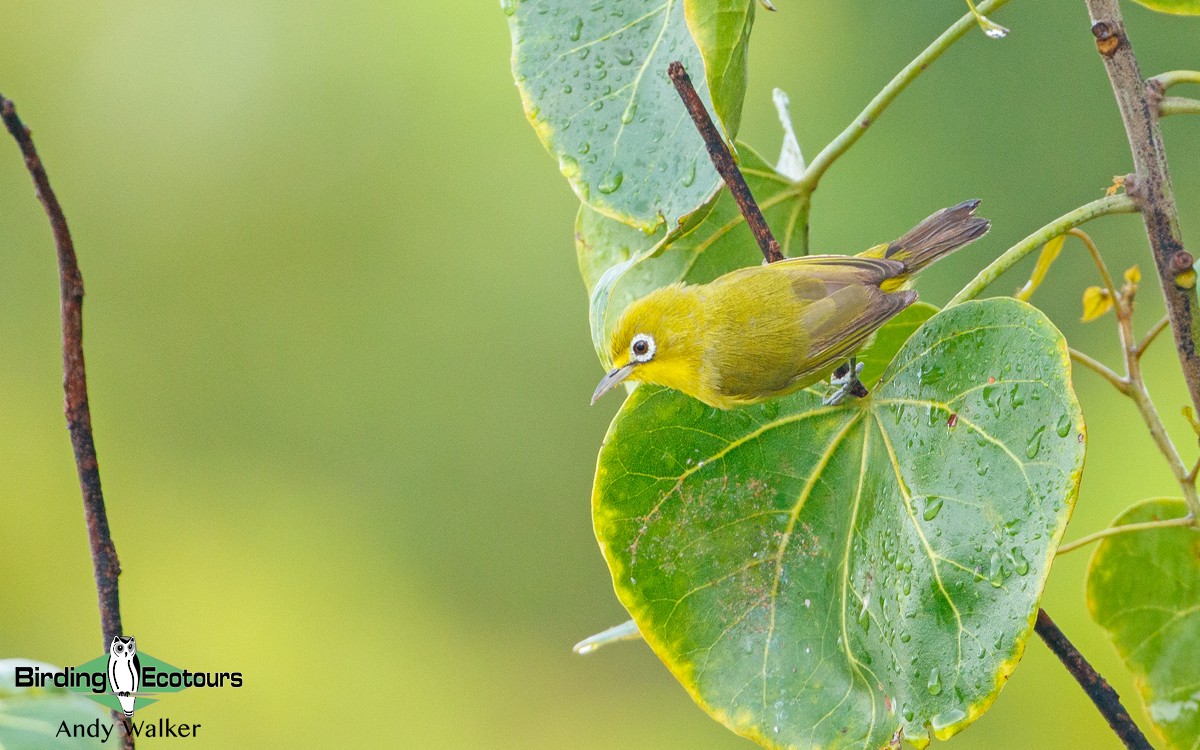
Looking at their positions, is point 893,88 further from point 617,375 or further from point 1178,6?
point 617,375

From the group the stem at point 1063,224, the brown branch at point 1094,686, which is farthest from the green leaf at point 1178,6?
the brown branch at point 1094,686

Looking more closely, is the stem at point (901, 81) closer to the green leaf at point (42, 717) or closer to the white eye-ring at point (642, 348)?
the white eye-ring at point (642, 348)

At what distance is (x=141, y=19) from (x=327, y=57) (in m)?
1.04

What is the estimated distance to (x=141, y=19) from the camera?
5.21 m

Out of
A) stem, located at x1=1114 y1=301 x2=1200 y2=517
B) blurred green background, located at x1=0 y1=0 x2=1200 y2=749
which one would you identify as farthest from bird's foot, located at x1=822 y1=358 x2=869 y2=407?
blurred green background, located at x1=0 y1=0 x2=1200 y2=749

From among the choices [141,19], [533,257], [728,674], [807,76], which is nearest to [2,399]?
[141,19]

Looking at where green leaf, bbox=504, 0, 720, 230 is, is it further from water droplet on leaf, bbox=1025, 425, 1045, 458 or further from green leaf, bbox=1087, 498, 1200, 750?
green leaf, bbox=1087, 498, 1200, 750

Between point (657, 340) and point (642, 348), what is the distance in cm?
2

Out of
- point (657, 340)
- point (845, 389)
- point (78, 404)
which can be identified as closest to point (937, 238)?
point (657, 340)

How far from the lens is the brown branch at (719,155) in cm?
90

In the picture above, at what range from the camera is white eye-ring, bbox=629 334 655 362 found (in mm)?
1494

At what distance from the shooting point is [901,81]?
104 centimetres

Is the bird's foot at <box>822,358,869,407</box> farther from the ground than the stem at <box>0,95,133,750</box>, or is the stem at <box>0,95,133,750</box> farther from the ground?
the stem at <box>0,95,133,750</box>

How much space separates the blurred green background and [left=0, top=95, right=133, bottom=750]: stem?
3.64 metres
